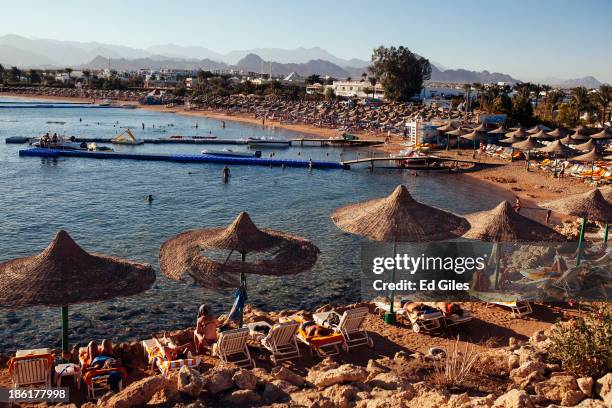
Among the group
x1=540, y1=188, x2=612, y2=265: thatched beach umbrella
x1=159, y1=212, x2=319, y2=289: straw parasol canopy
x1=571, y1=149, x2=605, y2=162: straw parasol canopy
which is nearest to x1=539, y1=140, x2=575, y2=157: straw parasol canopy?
x1=571, y1=149, x2=605, y2=162: straw parasol canopy

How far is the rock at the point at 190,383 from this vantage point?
297 inches

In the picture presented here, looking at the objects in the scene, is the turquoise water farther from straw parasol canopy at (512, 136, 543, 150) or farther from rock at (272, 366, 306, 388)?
rock at (272, 366, 306, 388)

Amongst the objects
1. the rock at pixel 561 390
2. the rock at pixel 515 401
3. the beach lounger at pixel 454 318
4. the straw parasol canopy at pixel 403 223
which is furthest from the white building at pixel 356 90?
the rock at pixel 515 401

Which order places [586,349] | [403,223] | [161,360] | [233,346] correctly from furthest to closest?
[403,223]
[233,346]
[161,360]
[586,349]

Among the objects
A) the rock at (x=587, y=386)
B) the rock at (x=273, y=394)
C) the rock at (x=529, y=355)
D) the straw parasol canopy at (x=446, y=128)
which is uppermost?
the straw parasol canopy at (x=446, y=128)

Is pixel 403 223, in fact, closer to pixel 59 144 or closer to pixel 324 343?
pixel 324 343

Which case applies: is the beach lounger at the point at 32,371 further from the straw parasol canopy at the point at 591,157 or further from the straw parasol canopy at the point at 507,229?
the straw parasol canopy at the point at 591,157

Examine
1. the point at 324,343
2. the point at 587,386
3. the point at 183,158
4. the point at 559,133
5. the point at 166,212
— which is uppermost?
the point at 559,133

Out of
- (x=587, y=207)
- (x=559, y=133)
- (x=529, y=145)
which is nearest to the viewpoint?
(x=587, y=207)

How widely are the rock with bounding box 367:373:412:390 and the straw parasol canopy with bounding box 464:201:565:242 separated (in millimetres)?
5734

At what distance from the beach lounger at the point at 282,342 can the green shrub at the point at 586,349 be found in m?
4.43

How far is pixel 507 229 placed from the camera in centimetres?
1302

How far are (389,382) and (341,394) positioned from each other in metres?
0.92

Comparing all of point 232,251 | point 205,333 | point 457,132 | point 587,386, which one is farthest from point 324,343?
point 457,132
